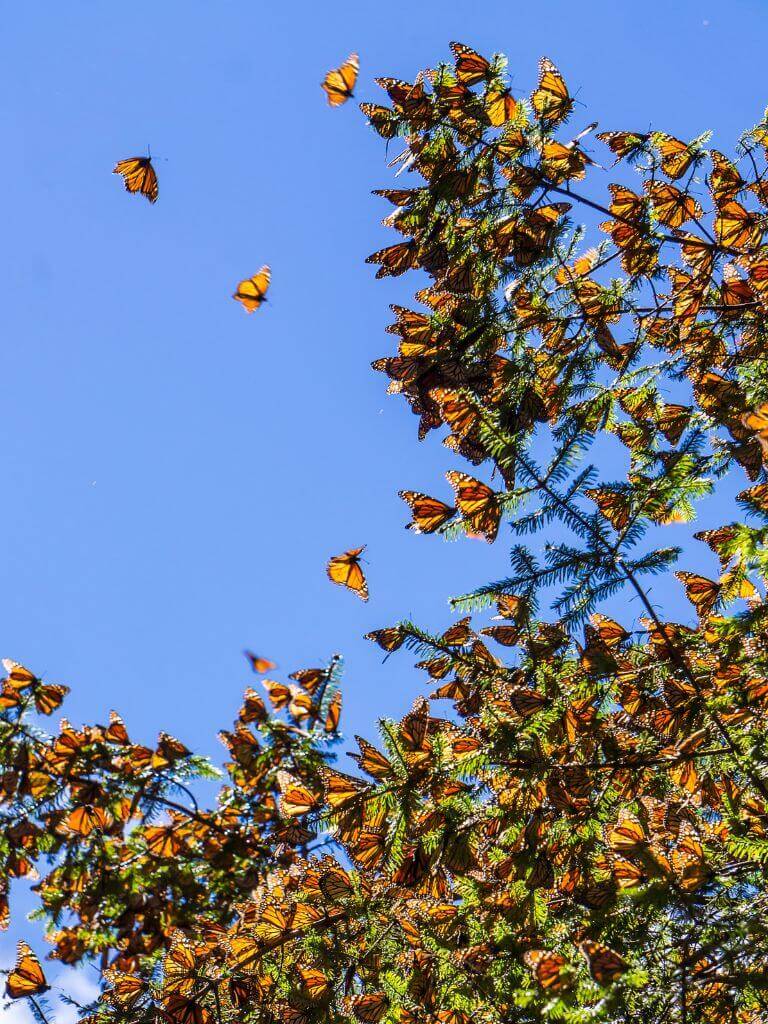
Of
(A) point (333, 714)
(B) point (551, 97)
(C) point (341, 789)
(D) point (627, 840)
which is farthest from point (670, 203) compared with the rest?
(A) point (333, 714)

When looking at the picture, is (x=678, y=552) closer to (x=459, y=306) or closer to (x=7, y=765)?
(x=459, y=306)

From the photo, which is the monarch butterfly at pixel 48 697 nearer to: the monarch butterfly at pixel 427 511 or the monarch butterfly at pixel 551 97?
the monarch butterfly at pixel 427 511

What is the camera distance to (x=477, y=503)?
7.25 feet

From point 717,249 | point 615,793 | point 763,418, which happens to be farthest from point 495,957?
point 717,249

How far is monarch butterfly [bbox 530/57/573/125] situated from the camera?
2.63 meters

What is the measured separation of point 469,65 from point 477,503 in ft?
5.33

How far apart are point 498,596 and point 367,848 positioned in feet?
2.71

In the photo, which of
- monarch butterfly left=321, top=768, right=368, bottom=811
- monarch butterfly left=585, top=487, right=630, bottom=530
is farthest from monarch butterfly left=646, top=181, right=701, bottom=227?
monarch butterfly left=321, top=768, right=368, bottom=811

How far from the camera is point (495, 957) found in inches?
85.5

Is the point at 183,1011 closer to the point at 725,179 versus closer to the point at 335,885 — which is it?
the point at 335,885

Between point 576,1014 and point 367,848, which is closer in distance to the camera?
point 576,1014

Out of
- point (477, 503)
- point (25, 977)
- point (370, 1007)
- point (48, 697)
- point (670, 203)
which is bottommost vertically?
point (370, 1007)

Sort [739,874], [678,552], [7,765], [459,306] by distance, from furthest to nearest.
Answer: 1. [7,765]
2. [459,306]
3. [739,874]
4. [678,552]

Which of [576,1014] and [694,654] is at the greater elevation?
[694,654]
